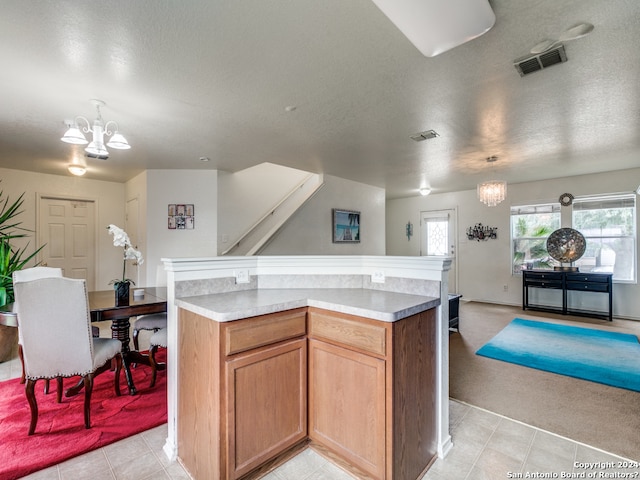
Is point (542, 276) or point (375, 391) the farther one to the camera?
point (542, 276)

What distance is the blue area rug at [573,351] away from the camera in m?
2.88

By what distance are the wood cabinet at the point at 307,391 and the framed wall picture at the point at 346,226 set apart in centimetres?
389

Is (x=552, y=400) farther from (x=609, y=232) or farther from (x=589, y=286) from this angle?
(x=609, y=232)

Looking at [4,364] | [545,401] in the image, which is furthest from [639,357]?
[4,364]

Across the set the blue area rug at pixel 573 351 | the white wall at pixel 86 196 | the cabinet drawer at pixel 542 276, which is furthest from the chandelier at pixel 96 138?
the cabinet drawer at pixel 542 276

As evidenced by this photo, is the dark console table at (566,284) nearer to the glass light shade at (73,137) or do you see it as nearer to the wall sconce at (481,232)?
the wall sconce at (481,232)

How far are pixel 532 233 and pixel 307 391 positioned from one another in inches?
232

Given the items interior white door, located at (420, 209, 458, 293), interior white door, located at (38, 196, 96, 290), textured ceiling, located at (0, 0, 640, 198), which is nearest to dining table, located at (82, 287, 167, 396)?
textured ceiling, located at (0, 0, 640, 198)

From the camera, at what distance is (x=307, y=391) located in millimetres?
1799

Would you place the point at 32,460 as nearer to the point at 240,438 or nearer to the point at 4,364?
the point at 240,438

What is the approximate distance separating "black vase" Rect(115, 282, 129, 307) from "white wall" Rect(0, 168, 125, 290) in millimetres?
3928

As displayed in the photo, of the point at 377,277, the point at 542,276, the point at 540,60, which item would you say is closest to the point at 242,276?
the point at 377,277

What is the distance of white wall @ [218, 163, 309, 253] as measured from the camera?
5031 millimetres

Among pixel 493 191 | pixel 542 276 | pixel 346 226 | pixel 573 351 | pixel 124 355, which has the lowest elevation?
pixel 573 351
